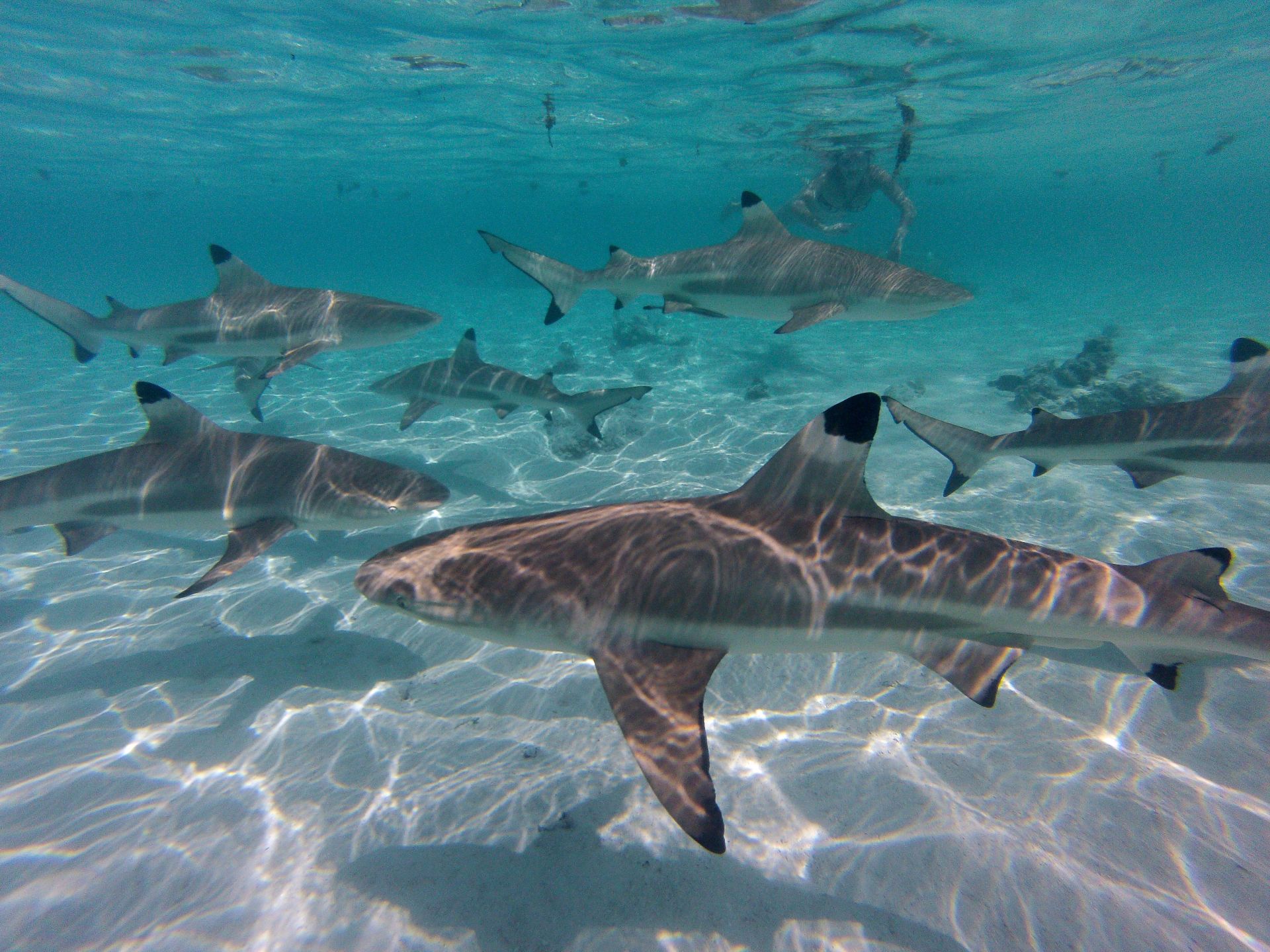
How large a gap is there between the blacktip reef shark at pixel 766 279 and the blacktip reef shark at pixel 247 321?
2.77m

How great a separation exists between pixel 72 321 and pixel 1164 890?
14553 millimetres

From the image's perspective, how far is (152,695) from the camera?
5523 mm

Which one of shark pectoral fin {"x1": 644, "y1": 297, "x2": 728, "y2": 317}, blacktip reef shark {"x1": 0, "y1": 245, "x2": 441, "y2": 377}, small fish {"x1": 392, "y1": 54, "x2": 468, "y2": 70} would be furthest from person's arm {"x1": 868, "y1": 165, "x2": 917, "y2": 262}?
small fish {"x1": 392, "y1": 54, "x2": 468, "y2": 70}

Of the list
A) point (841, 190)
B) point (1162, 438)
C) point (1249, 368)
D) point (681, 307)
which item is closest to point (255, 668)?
point (681, 307)

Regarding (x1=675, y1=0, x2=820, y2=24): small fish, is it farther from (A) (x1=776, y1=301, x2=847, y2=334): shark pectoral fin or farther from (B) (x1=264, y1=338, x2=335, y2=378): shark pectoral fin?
(B) (x1=264, y1=338, x2=335, y2=378): shark pectoral fin

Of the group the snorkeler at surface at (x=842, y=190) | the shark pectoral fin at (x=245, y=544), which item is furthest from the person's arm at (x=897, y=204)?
the shark pectoral fin at (x=245, y=544)

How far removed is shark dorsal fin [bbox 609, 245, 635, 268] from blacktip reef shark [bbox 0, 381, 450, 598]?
4259 mm

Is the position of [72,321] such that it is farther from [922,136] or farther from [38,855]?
[922,136]

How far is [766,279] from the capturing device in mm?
7352

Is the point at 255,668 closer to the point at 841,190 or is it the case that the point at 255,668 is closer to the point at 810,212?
the point at 810,212

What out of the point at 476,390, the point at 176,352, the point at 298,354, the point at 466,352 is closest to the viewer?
the point at 298,354

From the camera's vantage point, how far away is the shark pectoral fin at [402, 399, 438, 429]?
10.3 metres

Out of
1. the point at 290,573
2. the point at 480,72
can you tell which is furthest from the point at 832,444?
the point at 480,72

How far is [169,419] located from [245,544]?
5.91ft
